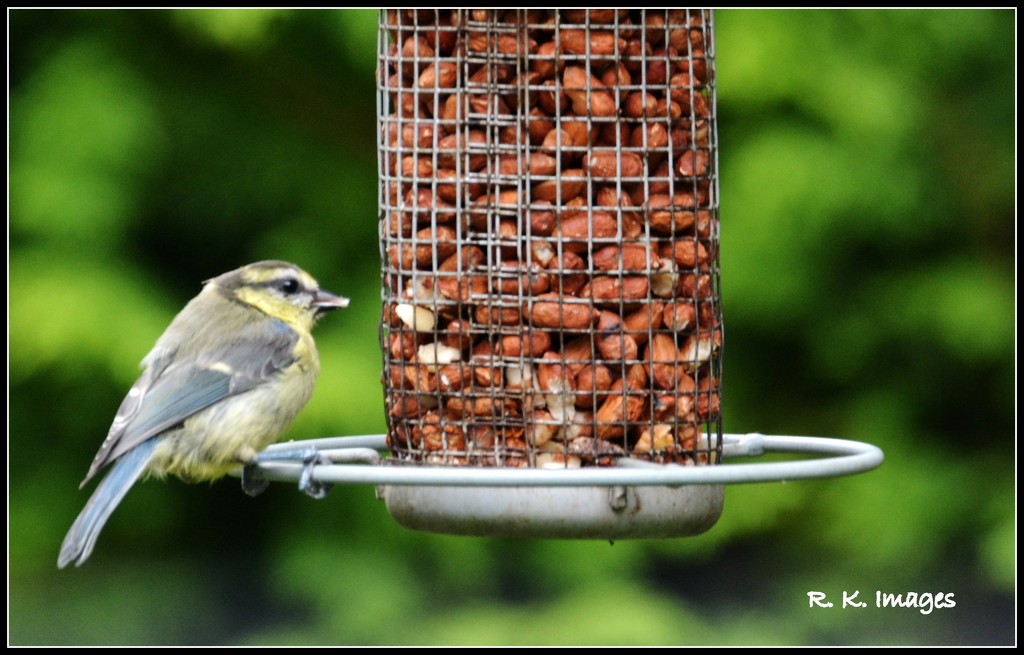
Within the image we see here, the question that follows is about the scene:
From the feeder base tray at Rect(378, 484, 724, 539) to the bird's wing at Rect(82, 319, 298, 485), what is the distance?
0.80 m

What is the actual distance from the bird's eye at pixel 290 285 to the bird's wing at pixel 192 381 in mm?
158

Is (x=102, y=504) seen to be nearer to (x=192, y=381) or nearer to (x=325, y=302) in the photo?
(x=192, y=381)

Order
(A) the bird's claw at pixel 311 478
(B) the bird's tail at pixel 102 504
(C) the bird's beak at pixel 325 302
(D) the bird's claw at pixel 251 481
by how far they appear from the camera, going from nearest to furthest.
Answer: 1. (A) the bird's claw at pixel 311 478
2. (B) the bird's tail at pixel 102 504
3. (D) the bird's claw at pixel 251 481
4. (C) the bird's beak at pixel 325 302

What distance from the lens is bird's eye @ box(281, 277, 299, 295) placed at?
410cm

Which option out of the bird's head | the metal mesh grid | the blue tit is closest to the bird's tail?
the blue tit

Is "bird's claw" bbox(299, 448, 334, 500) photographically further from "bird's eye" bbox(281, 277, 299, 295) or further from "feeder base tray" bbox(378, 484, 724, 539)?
"bird's eye" bbox(281, 277, 299, 295)

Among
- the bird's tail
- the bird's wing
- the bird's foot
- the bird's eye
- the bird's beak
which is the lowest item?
the bird's tail

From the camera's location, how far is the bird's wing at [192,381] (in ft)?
12.3

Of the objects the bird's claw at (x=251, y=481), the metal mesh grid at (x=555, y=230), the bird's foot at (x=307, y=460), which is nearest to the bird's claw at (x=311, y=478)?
the bird's foot at (x=307, y=460)

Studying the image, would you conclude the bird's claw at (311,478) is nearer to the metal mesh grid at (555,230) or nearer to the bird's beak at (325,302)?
the metal mesh grid at (555,230)

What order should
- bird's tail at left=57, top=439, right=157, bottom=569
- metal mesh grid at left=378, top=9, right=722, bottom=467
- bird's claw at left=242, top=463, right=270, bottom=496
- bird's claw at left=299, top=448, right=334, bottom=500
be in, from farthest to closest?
bird's claw at left=242, top=463, right=270, bottom=496
bird's tail at left=57, top=439, right=157, bottom=569
metal mesh grid at left=378, top=9, right=722, bottom=467
bird's claw at left=299, top=448, right=334, bottom=500

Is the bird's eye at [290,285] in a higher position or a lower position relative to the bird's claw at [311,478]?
higher

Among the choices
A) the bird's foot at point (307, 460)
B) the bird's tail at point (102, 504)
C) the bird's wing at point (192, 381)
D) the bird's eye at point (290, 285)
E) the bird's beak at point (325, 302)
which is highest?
the bird's eye at point (290, 285)

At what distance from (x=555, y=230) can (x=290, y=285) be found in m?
1.12
